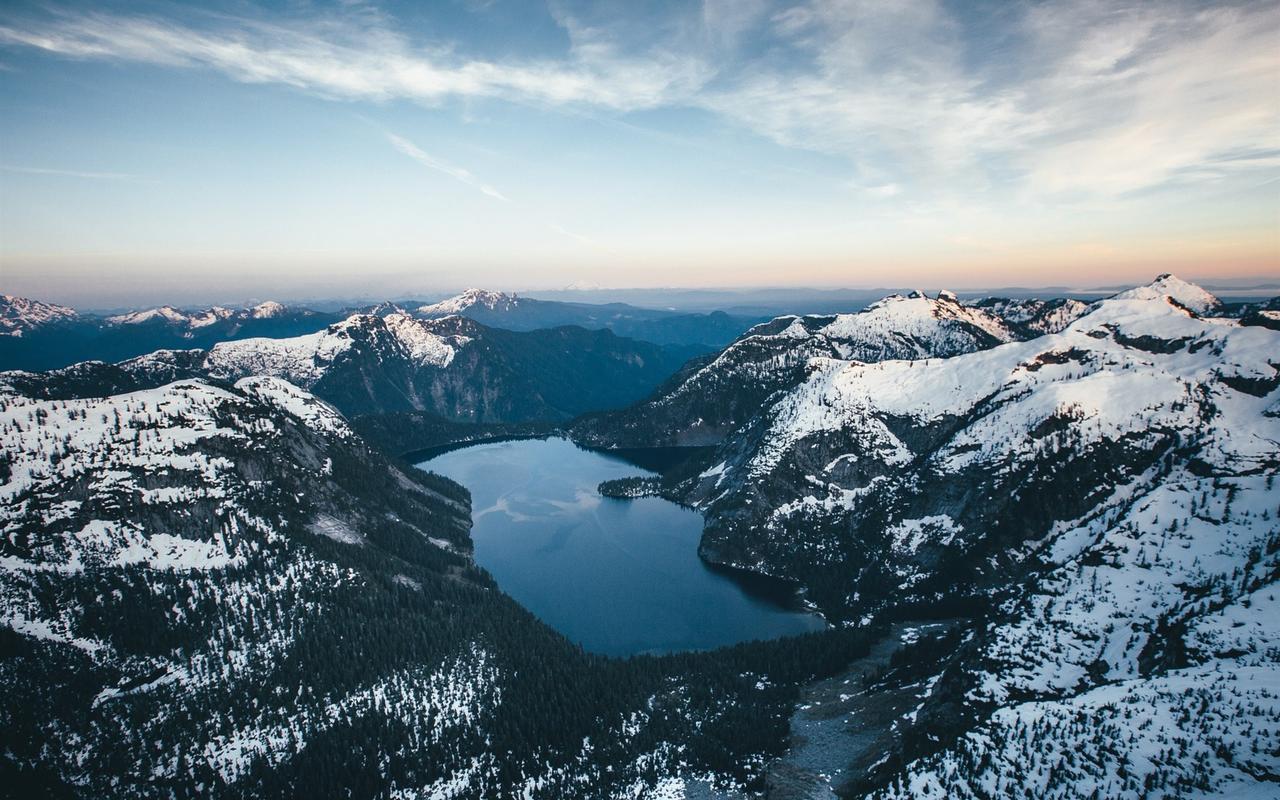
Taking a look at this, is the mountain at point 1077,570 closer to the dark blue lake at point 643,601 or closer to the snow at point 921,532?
the snow at point 921,532

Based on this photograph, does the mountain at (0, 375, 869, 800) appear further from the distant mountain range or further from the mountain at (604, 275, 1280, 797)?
the mountain at (604, 275, 1280, 797)

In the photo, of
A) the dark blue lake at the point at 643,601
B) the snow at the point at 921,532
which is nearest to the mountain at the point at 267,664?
the dark blue lake at the point at 643,601

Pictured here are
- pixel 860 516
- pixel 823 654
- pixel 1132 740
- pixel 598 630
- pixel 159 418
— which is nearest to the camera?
pixel 1132 740

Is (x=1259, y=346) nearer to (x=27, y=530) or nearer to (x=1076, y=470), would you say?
(x=1076, y=470)

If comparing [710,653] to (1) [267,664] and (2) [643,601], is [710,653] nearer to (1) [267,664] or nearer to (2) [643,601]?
(2) [643,601]

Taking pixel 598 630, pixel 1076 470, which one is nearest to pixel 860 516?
pixel 1076 470

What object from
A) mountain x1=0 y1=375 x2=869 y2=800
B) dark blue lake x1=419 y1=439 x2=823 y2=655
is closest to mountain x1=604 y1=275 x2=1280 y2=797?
dark blue lake x1=419 y1=439 x2=823 y2=655
